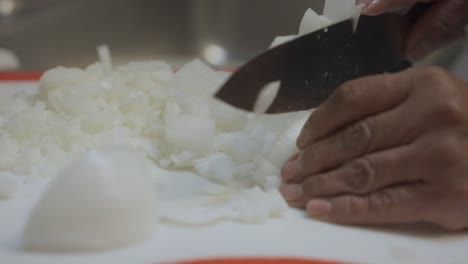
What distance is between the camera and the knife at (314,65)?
2.55 feet

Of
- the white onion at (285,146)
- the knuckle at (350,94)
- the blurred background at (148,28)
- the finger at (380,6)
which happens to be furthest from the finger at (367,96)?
the blurred background at (148,28)

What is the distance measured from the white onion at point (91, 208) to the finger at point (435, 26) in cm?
75

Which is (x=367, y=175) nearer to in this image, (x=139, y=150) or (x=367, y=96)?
(x=367, y=96)

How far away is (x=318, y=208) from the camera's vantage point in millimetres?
780

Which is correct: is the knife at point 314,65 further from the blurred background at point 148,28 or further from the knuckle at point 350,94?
the blurred background at point 148,28

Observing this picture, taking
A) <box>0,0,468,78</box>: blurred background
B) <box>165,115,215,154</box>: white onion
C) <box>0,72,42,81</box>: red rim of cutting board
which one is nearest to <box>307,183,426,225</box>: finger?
<box>165,115,215,154</box>: white onion

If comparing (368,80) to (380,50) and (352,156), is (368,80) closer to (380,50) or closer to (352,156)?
(352,156)

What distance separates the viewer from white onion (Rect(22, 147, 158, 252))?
2.19 feet

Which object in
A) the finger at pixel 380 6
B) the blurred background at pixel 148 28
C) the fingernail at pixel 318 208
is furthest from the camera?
the blurred background at pixel 148 28

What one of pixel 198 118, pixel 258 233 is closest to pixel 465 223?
pixel 258 233

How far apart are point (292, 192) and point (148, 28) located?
1247 mm

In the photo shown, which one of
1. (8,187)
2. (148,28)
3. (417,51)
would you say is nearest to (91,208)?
(8,187)

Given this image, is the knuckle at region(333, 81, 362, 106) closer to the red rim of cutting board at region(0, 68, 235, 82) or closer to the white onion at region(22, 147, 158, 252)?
the white onion at region(22, 147, 158, 252)

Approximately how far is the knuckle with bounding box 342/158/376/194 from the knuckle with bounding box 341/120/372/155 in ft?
0.06
